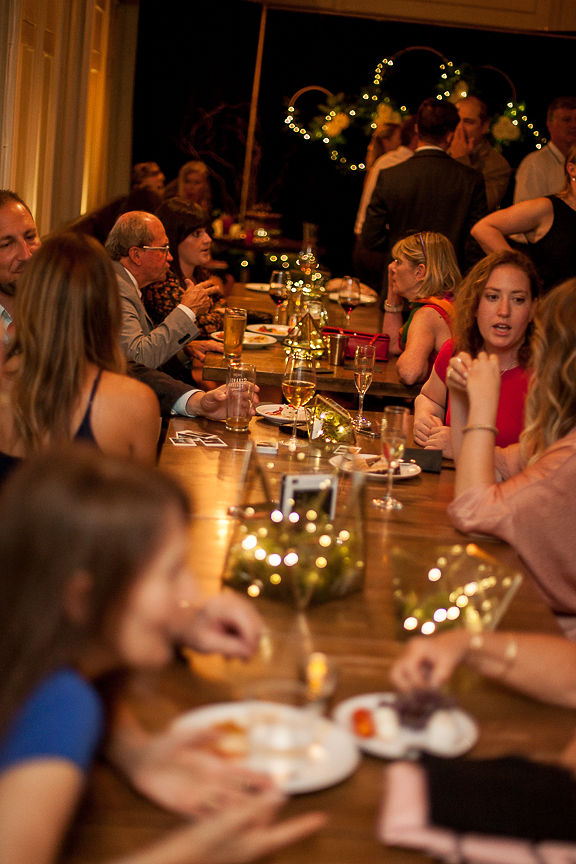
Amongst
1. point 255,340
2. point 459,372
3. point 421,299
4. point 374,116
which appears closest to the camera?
point 459,372

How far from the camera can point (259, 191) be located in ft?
32.0

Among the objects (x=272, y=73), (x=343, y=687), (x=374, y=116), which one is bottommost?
(x=343, y=687)

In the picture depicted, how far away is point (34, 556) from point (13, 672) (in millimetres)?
121

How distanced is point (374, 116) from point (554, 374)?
294 inches

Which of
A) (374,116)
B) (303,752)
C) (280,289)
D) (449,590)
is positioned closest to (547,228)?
(280,289)

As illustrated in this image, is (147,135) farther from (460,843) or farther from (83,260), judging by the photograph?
(460,843)

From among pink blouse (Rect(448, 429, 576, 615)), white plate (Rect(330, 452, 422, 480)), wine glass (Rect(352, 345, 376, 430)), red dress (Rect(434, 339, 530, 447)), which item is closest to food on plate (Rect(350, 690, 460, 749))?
pink blouse (Rect(448, 429, 576, 615))

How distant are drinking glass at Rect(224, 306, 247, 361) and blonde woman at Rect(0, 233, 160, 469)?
132 cm

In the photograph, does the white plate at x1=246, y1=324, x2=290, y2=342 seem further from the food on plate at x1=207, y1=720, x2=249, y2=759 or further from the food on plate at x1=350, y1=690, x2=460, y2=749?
the food on plate at x1=207, y1=720, x2=249, y2=759

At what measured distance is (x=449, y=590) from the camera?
4.82 ft

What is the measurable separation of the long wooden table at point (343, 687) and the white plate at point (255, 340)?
183cm

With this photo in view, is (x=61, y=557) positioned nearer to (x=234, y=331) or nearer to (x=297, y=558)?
(x=297, y=558)

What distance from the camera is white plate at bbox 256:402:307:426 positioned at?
280 cm

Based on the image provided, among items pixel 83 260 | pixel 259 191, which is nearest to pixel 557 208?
pixel 83 260
